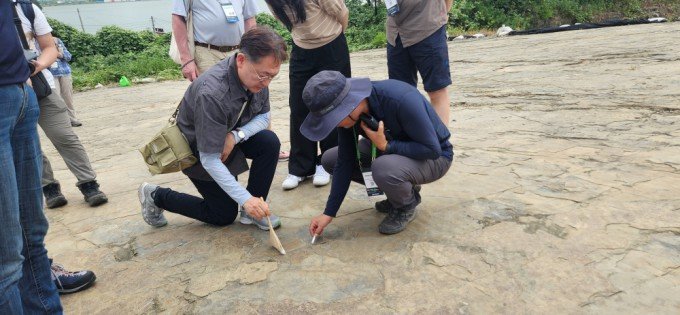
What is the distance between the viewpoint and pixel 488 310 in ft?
5.57

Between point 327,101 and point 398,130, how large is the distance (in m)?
0.41

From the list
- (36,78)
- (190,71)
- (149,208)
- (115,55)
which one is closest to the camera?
(149,208)

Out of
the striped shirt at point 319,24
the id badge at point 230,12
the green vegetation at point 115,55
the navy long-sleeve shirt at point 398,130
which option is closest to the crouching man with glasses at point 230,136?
the navy long-sleeve shirt at point 398,130

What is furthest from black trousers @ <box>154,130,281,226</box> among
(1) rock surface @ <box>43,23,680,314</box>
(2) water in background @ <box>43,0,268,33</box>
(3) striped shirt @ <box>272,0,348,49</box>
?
(2) water in background @ <box>43,0,268,33</box>

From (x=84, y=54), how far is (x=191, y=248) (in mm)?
14188

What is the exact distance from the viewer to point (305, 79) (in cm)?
293

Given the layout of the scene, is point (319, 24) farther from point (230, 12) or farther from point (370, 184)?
point (370, 184)

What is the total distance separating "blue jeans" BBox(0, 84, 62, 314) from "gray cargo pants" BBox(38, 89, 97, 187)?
4.98 feet

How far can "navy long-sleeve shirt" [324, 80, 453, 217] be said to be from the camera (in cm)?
210

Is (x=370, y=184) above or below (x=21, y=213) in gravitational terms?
below

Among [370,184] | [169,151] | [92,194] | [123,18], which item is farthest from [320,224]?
[123,18]

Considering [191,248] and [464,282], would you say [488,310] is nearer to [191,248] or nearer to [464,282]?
[464,282]

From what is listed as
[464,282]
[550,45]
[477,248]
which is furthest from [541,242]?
[550,45]

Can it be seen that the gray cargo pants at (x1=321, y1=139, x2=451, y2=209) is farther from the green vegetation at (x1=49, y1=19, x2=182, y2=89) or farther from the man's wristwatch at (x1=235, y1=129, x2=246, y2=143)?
the green vegetation at (x1=49, y1=19, x2=182, y2=89)
